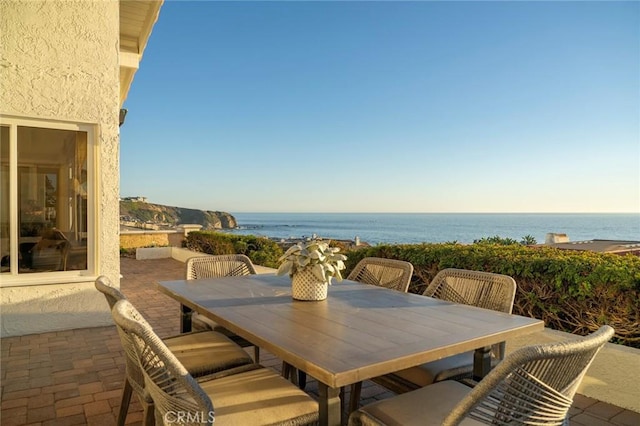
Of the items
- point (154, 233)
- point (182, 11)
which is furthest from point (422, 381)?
point (154, 233)

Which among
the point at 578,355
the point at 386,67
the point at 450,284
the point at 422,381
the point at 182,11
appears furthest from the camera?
the point at 386,67

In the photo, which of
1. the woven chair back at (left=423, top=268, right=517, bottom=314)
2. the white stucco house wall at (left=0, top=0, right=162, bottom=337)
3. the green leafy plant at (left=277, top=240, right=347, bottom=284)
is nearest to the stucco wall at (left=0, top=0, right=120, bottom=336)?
the white stucco house wall at (left=0, top=0, right=162, bottom=337)

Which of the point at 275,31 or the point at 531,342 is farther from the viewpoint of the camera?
the point at 275,31

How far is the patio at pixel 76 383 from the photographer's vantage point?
2490 millimetres

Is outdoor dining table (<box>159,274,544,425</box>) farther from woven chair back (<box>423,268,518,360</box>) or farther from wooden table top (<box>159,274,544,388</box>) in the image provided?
woven chair back (<box>423,268,518,360</box>)

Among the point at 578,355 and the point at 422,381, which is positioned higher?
the point at 578,355

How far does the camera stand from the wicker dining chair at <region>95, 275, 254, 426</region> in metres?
1.79

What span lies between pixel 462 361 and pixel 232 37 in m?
10.1

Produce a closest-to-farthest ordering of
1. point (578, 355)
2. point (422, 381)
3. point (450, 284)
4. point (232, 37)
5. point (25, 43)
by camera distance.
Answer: point (578, 355)
point (422, 381)
point (450, 284)
point (25, 43)
point (232, 37)

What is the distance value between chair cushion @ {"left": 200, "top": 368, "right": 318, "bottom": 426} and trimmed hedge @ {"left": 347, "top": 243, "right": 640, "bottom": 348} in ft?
7.84

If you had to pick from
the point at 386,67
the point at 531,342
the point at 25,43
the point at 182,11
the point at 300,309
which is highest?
the point at 182,11

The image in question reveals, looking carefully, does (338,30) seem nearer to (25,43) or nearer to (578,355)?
(25,43)

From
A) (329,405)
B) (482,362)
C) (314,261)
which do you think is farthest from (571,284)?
(329,405)

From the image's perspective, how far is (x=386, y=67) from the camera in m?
11.1
